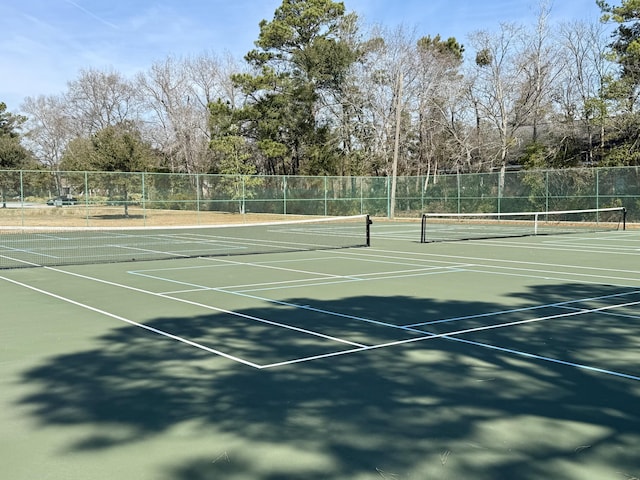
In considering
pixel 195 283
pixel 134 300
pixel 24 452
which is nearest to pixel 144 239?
pixel 195 283

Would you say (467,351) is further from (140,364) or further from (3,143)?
(3,143)

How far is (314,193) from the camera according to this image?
120ft

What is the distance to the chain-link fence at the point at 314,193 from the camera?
2870 cm

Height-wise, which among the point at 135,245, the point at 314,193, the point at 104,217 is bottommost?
the point at 135,245

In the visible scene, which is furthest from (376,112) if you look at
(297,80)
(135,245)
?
(135,245)

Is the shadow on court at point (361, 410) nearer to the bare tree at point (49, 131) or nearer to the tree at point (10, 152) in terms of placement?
the tree at point (10, 152)

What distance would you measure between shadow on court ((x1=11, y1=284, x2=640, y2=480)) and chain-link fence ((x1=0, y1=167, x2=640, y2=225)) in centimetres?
2441

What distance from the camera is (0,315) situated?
26.4 ft

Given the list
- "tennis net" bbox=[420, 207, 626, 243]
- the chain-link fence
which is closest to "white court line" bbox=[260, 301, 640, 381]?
"tennis net" bbox=[420, 207, 626, 243]

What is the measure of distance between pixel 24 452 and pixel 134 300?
5.59 meters

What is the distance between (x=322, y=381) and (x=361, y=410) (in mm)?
729

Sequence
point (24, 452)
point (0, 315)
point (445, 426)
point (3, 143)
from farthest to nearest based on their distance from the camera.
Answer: point (3, 143) → point (0, 315) → point (445, 426) → point (24, 452)

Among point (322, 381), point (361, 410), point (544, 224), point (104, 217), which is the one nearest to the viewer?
point (361, 410)

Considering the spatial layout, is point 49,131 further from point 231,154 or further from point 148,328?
point 148,328
